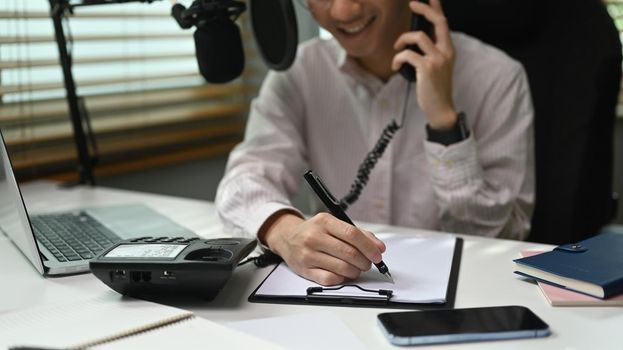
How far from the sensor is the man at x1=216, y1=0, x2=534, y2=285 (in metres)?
1.26

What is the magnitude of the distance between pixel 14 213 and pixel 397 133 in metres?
0.78

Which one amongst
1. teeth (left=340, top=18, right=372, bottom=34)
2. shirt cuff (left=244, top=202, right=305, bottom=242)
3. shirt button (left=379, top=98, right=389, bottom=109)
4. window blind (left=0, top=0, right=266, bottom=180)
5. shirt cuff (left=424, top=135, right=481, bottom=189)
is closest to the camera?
shirt cuff (left=244, top=202, right=305, bottom=242)

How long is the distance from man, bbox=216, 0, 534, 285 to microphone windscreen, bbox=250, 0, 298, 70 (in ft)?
0.27

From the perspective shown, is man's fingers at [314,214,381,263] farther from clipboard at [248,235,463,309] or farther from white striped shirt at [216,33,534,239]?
white striped shirt at [216,33,534,239]

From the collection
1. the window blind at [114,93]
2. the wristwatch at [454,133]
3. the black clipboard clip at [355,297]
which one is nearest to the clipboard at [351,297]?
the black clipboard clip at [355,297]

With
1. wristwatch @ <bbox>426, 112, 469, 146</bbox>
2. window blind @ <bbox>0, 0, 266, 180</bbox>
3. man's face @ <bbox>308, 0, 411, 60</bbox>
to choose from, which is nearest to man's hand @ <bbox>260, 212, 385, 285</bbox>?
wristwatch @ <bbox>426, 112, 469, 146</bbox>

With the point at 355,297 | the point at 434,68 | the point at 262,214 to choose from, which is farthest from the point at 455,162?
the point at 355,297

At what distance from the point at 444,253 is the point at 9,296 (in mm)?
594

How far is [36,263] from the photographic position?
97 centimetres

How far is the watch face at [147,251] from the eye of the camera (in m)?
0.83

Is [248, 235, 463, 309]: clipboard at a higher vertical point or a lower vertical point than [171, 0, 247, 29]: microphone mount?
lower

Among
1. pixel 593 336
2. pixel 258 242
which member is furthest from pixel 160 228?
pixel 593 336

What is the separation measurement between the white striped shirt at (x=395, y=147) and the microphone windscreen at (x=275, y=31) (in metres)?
0.12

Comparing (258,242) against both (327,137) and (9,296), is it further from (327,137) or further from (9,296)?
(327,137)
